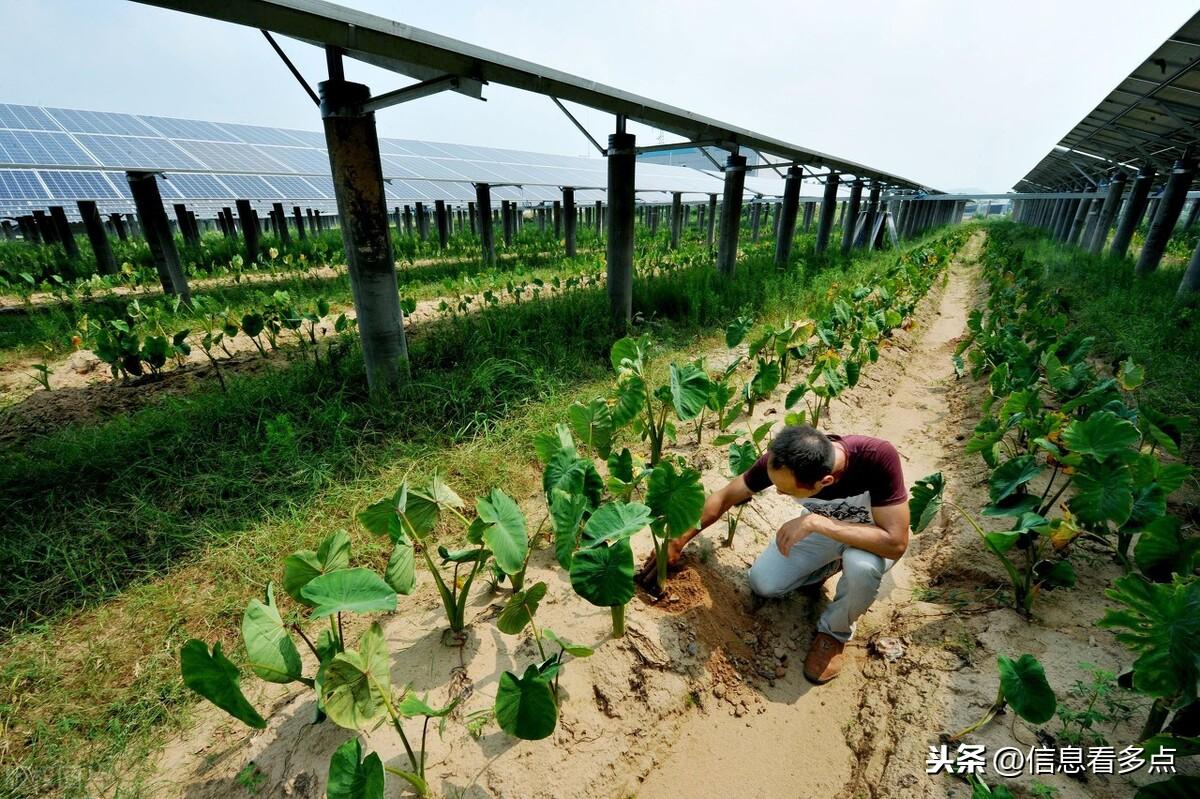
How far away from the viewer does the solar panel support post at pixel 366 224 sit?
3.42 m

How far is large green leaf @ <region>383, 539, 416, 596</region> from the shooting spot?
1.78 m

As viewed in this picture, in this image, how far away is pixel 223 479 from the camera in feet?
10.6

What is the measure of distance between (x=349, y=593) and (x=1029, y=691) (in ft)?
7.36

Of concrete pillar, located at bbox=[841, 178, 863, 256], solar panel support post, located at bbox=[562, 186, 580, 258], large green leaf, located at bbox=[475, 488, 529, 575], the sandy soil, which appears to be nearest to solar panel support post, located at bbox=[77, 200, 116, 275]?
solar panel support post, located at bbox=[562, 186, 580, 258]

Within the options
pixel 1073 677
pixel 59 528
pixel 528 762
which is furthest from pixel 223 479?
pixel 1073 677

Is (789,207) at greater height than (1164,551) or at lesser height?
greater

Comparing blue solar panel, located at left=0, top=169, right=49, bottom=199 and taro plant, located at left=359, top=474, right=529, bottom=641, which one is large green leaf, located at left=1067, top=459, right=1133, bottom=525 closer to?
taro plant, located at left=359, top=474, right=529, bottom=641

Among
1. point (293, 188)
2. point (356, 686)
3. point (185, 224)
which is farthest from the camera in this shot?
point (293, 188)

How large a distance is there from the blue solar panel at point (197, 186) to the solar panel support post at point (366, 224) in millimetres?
10786

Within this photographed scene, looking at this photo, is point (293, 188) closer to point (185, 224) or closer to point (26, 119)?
point (185, 224)

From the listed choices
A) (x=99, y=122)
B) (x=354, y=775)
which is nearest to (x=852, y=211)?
(x=354, y=775)

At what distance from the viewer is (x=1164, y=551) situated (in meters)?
1.89

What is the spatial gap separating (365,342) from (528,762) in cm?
317

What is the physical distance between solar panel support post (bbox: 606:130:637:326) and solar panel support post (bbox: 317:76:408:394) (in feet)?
9.58
